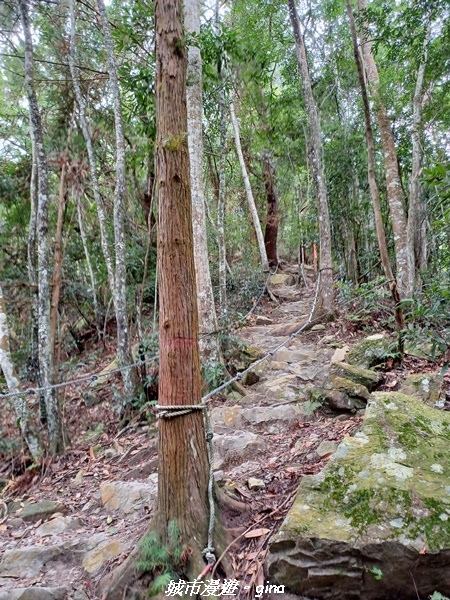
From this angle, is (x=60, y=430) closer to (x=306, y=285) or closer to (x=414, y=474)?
(x=414, y=474)

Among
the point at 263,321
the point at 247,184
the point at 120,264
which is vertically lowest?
the point at 263,321

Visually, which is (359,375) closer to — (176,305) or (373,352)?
(373,352)

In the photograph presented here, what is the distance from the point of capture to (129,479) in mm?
3330

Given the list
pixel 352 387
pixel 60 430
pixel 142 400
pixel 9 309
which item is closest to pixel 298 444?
pixel 352 387

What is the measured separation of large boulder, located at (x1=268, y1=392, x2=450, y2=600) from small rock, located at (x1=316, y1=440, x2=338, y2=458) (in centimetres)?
52

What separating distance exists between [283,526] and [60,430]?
3.43 m

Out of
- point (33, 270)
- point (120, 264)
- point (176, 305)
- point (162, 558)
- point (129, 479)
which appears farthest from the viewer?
point (33, 270)

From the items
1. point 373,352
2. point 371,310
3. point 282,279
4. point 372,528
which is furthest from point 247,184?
point 372,528

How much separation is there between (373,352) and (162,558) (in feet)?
10.0

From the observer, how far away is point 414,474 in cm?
188

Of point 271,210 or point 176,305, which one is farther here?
point 271,210

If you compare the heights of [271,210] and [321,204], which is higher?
[271,210]

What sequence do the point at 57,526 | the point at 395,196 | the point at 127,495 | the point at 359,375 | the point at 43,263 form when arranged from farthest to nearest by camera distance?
the point at 395,196 < the point at 43,263 < the point at 359,375 < the point at 127,495 < the point at 57,526

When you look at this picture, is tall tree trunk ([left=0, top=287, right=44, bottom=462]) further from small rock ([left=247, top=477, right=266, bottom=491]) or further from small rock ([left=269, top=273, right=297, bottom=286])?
small rock ([left=269, top=273, right=297, bottom=286])
